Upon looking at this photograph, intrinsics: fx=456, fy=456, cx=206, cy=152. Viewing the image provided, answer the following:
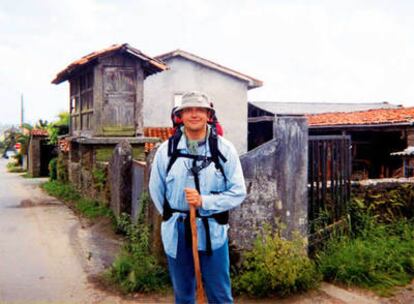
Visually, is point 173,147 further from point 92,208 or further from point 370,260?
point 92,208

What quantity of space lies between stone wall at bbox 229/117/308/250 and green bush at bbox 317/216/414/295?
52 centimetres

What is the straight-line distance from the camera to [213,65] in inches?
803

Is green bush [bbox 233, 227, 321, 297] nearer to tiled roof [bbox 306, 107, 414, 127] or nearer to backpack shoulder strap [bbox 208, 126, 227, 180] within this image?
backpack shoulder strap [bbox 208, 126, 227, 180]

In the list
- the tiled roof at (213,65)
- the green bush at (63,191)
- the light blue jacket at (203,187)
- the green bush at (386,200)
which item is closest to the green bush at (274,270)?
the light blue jacket at (203,187)

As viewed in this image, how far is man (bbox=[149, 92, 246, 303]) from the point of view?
346cm

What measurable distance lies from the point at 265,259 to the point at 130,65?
8247 mm

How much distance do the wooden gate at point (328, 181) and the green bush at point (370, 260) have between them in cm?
34

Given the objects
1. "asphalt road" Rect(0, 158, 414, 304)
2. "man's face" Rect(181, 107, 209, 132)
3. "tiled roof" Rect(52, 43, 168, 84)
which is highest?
"tiled roof" Rect(52, 43, 168, 84)

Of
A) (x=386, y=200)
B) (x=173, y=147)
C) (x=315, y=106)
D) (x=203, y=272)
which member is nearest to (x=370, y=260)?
(x=386, y=200)

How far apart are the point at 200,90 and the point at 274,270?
16044 millimetres

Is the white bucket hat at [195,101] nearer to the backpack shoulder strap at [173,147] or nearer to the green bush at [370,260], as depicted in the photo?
the backpack shoulder strap at [173,147]

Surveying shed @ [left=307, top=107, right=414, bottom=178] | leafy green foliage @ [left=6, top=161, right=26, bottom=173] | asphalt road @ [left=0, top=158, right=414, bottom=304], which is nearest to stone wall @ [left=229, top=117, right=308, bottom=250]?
asphalt road @ [left=0, top=158, right=414, bottom=304]

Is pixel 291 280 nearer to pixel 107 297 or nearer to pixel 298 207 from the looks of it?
pixel 298 207

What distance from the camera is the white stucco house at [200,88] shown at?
19.8 meters
